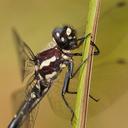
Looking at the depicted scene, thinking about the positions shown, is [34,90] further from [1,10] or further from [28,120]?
[1,10]

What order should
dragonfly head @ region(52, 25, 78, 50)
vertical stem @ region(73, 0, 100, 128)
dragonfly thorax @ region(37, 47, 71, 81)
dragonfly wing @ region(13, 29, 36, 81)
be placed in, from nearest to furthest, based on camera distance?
vertical stem @ region(73, 0, 100, 128), dragonfly wing @ region(13, 29, 36, 81), dragonfly head @ region(52, 25, 78, 50), dragonfly thorax @ region(37, 47, 71, 81)

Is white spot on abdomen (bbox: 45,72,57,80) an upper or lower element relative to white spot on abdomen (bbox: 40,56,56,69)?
lower

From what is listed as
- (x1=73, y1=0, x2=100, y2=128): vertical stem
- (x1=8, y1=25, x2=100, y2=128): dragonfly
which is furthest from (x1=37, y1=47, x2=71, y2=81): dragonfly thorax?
(x1=73, y1=0, x2=100, y2=128): vertical stem

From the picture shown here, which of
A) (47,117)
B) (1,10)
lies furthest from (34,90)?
(1,10)

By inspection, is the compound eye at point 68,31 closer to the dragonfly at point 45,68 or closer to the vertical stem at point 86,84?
the dragonfly at point 45,68

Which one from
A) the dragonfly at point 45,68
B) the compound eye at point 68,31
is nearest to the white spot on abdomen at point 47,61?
the dragonfly at point 45,68

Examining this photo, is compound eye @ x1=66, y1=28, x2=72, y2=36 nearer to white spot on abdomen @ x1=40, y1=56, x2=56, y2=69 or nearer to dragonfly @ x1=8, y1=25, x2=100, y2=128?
dragonfly @ x1=8, y1=25, x2=100, y2=128

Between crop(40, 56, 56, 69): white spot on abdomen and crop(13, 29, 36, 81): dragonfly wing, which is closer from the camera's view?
crop(13, 29, 36, 81): dragonfly wing
